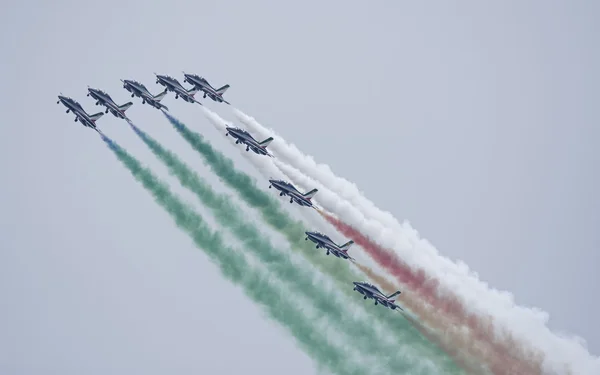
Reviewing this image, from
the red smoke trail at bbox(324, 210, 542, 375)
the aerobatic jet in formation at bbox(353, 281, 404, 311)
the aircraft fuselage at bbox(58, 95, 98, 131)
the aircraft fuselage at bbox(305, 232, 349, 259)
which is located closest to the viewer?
the red smoke trail at bbox(324, 210, 542, 375)

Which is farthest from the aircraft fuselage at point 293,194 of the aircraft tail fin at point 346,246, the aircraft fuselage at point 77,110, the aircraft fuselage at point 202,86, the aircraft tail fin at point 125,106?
the aircraft fuselage at point 77,110

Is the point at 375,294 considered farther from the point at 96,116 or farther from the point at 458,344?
the point at 96,116

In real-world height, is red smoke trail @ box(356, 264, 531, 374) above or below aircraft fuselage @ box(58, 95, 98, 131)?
above

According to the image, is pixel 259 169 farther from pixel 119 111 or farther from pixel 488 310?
pixel 488 310

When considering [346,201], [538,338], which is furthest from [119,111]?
[538,338]

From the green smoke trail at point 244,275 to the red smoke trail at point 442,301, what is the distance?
9940 mm

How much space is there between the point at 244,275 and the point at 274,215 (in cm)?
746

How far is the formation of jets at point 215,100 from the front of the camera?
116188mm

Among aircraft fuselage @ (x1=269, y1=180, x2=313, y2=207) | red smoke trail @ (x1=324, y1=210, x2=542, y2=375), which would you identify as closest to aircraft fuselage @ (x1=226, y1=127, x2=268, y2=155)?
aircraft fuselage @ (x1=269, y1=180, x2=313, y2=207)

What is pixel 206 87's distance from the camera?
124 meters

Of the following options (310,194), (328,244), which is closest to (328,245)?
(328,244)

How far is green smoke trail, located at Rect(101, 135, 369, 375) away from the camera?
113375 mm

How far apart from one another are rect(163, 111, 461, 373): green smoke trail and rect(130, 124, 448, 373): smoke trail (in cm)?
135

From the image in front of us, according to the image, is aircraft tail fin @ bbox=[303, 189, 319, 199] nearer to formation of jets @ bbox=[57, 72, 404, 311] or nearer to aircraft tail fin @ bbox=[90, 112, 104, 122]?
formation of jets @ bbox=[57, 72, 404, 311]
